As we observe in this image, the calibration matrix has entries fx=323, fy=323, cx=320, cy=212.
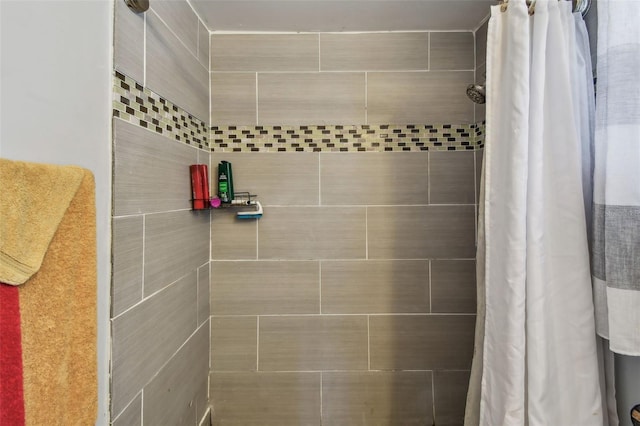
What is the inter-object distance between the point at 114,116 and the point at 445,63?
4.61ft

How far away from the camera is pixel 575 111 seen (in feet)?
2.92

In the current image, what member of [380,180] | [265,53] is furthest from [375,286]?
[265,53]

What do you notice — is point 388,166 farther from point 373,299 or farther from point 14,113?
point 14,113

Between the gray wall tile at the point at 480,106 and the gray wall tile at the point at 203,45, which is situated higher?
the gray wall tile at the point at 203,45

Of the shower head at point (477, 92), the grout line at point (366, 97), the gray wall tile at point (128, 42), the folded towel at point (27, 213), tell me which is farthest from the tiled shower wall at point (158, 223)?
the shower head at point (477, 92)

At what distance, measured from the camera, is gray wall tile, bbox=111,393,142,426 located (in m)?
0.85

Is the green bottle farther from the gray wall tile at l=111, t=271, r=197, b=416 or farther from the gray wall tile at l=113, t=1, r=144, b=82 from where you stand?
the gray wall tile at l=113, t=1, r=144, b=82

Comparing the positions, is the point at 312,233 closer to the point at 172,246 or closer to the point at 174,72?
the point at 172,246

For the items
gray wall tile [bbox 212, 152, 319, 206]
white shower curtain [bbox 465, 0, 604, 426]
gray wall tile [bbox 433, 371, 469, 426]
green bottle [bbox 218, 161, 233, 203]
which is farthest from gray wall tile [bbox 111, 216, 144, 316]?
gray wall tile [bbox 433, 371, 469, 426]

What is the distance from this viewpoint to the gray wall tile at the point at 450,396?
1.53 meters

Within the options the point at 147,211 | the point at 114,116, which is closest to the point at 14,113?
the point at 114,116

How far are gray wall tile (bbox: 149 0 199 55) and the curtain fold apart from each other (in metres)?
1.28

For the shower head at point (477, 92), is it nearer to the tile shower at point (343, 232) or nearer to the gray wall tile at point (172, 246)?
the tile shower at point (343, 232)

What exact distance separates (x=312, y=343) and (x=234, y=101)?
121cm
